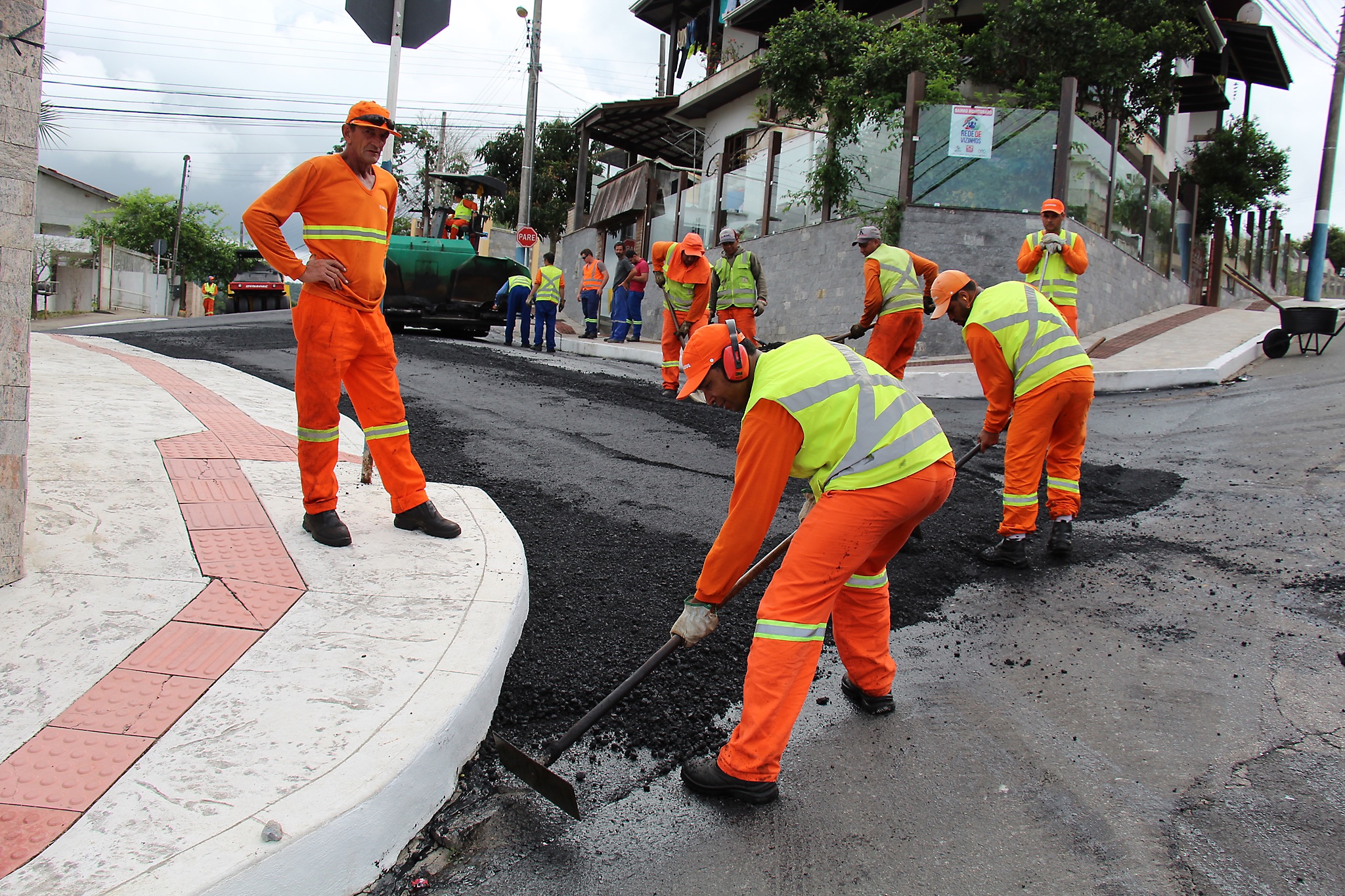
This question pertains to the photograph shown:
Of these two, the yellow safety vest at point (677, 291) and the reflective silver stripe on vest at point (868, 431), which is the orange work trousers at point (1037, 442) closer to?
the reflective silver stripe on vest at point (868, 431)

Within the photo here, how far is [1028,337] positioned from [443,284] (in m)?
9.95

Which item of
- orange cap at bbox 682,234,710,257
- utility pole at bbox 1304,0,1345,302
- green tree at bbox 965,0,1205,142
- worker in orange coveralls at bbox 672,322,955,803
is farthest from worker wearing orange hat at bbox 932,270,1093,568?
utility pole at bbox 1304,0,1345,302

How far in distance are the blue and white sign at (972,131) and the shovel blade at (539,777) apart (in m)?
11.2

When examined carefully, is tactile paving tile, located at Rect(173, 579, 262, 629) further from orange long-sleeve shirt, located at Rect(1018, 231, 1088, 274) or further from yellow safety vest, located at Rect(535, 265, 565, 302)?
yellow safety vest, located at Rect(535, 265, 565, 302)

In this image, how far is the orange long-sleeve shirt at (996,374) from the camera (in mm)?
4359

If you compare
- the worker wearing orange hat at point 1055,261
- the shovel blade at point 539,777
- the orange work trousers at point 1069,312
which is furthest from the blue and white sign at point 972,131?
the shovel blade at point 539,777

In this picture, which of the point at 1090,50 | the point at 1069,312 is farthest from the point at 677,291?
the point at 1090,50

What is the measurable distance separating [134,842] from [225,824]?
173 millimetres

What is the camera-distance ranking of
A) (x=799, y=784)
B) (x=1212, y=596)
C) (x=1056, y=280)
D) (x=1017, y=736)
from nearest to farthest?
(x=799, y=784) < (x=1017, y=736) < (x=1212, y=596) < (x=1056, y=280)

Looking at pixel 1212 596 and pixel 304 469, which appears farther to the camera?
pixel 1212 596

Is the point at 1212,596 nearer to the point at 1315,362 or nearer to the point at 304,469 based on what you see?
the point at 304,469

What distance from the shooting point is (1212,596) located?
157 inches

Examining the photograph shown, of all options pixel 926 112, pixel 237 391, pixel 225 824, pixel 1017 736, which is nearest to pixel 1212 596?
pixel 1017 736

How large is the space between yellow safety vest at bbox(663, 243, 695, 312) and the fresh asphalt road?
3.10m
